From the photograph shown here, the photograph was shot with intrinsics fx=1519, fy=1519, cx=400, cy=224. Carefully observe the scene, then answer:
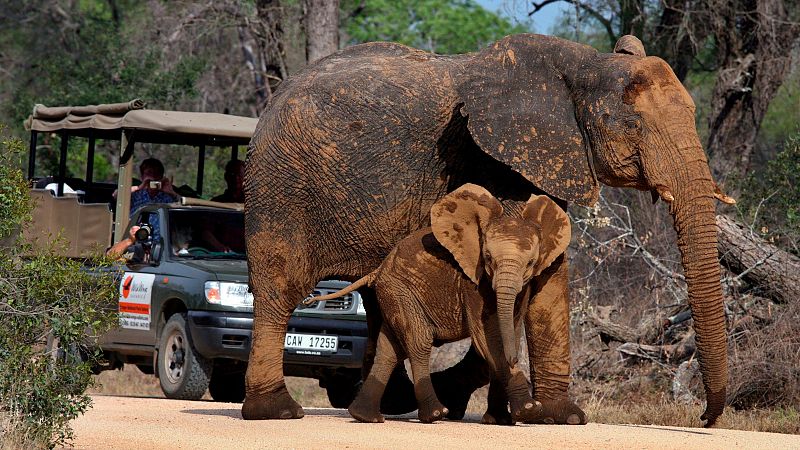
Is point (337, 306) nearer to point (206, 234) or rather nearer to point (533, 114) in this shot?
point (206, 234)

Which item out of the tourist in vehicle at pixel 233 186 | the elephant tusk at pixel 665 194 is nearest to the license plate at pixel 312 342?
the tourist in vehicle at pixel 233 186

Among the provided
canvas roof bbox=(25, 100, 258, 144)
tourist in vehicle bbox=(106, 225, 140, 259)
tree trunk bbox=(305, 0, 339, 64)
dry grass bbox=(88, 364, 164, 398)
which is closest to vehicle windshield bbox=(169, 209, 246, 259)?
tourist in vehicle bbox=(106, 225, 140, 259)

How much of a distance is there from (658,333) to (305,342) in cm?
344

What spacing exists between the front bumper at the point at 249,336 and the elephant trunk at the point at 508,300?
15.4 feet

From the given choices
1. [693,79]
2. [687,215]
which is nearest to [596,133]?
[687,215]

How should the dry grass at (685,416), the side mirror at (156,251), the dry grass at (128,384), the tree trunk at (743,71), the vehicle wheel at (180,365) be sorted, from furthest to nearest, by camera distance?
the tree trunk at (743,71) → the dry grass at (128,384) → the side mirror at (156,251) → the vehicle wheel at (180,365) → the dry grass at (685,416)

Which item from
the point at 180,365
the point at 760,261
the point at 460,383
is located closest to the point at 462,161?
the point at 460,383

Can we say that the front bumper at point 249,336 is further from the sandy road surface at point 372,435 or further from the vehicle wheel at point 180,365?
the sandy road surface at point 372,435

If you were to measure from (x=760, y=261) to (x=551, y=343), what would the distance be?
440cm

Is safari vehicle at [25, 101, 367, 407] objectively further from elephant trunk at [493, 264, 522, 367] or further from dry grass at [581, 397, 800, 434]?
elephant trunk at [493, 264, 522, 367]

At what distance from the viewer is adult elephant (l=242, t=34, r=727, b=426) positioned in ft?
30.7

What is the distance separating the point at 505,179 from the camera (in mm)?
10125

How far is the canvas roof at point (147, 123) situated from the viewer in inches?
616

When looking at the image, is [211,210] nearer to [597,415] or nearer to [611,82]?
[597,415]
